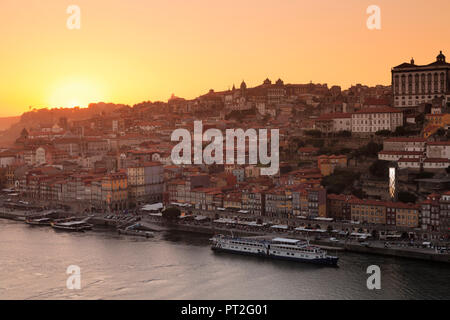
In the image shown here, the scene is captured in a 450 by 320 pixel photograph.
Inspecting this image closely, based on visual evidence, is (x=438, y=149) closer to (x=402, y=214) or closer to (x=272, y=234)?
(x=402, y=214)

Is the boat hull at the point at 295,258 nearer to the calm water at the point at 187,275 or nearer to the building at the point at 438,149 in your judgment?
the calm water at the point at 187,275

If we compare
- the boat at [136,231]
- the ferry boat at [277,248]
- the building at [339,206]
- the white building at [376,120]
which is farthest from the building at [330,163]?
the boat at [136,231]

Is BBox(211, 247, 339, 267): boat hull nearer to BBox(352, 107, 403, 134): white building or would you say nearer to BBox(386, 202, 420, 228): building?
BBox(386, 202, 420, 228): building

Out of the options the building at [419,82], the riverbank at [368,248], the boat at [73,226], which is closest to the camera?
the riverbank at [368,248]

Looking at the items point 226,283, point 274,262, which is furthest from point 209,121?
point 226,283

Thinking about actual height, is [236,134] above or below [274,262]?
above
